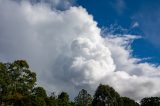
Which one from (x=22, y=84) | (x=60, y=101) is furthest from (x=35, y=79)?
(x=60, y=101)

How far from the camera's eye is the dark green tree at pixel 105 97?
17538cm

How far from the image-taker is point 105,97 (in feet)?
580

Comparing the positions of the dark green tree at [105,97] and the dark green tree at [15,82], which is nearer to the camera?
the dark green tree at [15,82]

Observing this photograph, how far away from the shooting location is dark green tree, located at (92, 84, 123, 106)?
175375 mm

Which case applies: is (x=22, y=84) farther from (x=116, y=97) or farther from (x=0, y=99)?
(x=116, y=97)

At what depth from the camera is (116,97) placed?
179m

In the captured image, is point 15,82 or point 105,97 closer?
point 15,82

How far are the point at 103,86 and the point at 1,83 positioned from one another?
56.4 m

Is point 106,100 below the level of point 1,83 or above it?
above

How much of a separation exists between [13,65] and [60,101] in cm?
3662

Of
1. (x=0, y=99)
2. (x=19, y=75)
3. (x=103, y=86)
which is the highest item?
(x=103, y=86)

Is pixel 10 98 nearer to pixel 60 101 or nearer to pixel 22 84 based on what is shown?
pixel 22 84

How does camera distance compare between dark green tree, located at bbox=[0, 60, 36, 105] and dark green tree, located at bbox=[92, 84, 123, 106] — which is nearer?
dark green tree, located at bbox=[0, 60, 36, 105]

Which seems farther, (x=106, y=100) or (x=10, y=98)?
(x=106, y=100)
